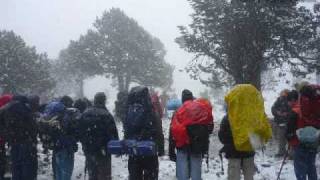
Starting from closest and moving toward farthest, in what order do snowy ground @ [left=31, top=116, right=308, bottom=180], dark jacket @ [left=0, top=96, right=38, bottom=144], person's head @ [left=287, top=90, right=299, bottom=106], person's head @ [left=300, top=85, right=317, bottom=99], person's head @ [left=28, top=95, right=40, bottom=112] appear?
person's head @ [left=300, top=85, right=317, bottom=99]
dark jacket @ [left=0, top=96, right=38, bottom=144]
person's head @ [left=28, top=95, right=40, bottom=112]
person's head @ [left=287, top=90, right=299, bottom=106]
snowy ground @ [left=31, top=116, right=308, bottom=180]

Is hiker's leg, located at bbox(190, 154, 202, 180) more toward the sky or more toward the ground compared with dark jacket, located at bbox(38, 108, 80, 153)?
more toward the ground

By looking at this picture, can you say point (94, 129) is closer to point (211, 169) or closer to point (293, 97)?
point (211, 169)

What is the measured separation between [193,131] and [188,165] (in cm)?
73

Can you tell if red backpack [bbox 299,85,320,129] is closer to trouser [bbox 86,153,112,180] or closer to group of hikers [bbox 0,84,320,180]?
group of hikers [bbox 0,84,320,180]

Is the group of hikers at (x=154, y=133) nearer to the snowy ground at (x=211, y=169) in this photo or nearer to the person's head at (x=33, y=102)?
the person's head at (x=33, y=102)

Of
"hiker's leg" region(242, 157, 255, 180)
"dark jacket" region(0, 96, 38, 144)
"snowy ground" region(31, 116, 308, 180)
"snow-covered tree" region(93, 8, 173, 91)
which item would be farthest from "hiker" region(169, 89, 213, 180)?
"snow-covered tree" region(93, 8, 173, 91)

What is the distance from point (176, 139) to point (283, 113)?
211 inches

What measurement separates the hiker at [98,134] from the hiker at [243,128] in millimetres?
2332

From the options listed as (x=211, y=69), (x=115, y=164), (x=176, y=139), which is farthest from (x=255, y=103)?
(x=211, y=69)

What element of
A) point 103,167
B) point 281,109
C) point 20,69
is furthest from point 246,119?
point 20,69

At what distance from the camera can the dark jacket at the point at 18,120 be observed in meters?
8.63

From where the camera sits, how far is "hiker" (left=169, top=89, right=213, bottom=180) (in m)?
7.63

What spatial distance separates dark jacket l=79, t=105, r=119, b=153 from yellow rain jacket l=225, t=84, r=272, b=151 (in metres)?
2.47

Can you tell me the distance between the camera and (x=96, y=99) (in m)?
8.38
